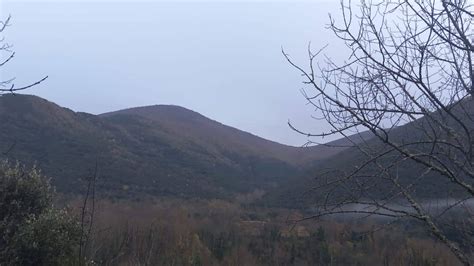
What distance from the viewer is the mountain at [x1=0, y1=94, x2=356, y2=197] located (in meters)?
41.9

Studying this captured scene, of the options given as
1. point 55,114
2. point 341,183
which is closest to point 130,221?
point 341,183

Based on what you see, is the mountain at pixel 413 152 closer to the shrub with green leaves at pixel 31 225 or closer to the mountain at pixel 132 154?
the shrub with green leaves at pixel 31 225

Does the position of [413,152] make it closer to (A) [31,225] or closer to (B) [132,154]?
(A) [31,225]

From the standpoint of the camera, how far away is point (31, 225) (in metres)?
12.7

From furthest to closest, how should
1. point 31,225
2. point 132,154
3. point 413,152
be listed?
point 132,154 → point 31,225 → point 413,152

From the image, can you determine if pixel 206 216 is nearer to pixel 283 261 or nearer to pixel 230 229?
pixel 230 229

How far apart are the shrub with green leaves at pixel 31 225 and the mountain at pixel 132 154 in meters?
15.5

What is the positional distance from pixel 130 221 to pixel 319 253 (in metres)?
9.24

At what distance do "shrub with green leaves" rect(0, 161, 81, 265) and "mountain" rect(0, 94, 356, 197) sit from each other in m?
15.5

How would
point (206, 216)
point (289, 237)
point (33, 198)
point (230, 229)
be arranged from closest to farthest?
1. point (33, 198)
2. point (289, 237)
3. point (230, 229)
4. point (206, 216)

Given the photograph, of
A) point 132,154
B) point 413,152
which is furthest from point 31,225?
point 132,154

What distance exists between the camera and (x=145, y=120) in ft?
232

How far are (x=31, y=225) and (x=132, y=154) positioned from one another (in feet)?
131

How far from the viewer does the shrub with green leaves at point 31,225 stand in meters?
12.2
